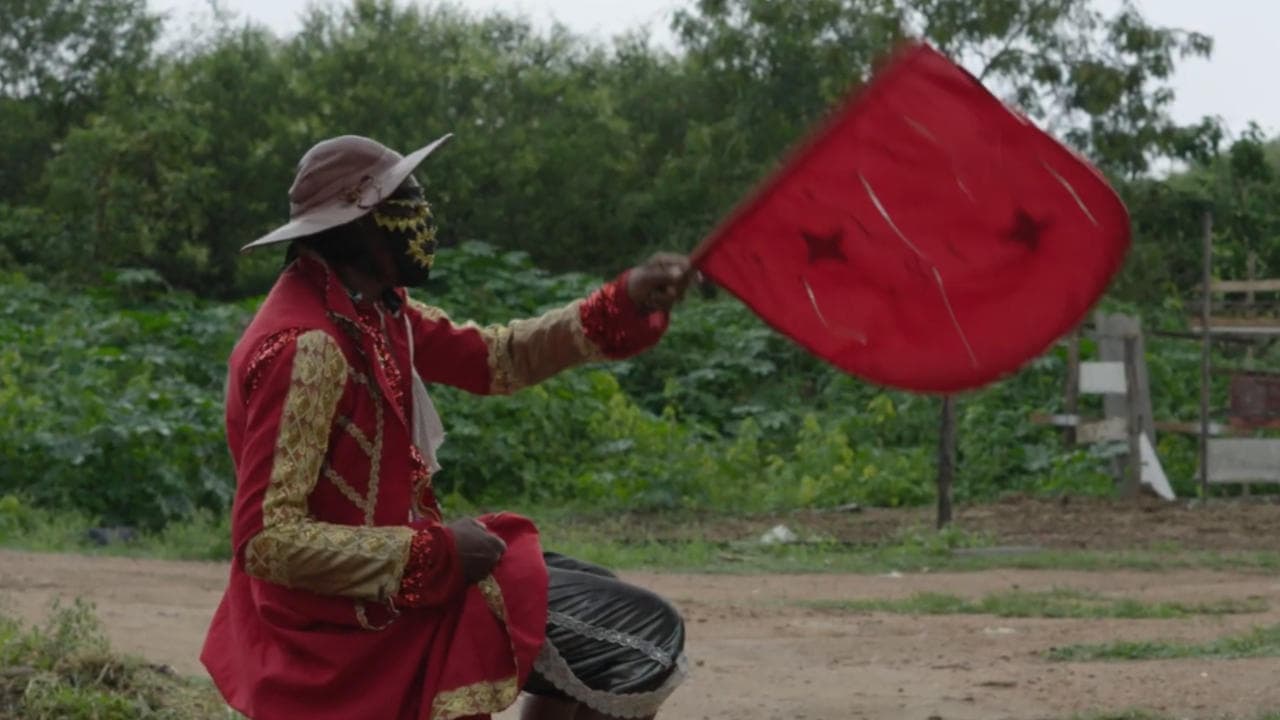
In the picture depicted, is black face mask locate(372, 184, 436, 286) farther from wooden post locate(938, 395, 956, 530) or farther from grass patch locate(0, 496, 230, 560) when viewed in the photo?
wooden post locate(938, 395, 956, 530)

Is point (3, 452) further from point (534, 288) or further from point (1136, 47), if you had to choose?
point (1136, 47)

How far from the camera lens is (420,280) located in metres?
3.99

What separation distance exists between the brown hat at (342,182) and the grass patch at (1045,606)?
244 inches

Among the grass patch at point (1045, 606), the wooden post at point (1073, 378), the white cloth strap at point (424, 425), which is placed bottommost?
the grass patch at point (1045, 606)

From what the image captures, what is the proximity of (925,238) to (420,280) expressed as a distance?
1029 mm

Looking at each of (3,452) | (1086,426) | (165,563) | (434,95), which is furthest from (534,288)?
(165,563)

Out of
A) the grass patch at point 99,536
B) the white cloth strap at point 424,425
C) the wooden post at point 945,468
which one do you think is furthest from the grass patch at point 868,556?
the white cloth strap at point 424,425

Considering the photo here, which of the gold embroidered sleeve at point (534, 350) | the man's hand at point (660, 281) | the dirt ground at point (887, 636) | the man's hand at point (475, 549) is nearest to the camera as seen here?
the man's hand at point (475, 549)

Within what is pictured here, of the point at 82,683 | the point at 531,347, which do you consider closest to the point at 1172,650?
the point at 82,683

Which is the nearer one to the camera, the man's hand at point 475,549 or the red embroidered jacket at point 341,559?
the red embroidered jacket at point 341,559

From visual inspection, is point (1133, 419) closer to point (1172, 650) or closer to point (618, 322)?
point (1172, 650)

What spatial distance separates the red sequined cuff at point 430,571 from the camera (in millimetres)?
3697

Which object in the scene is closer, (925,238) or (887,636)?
(925,238)

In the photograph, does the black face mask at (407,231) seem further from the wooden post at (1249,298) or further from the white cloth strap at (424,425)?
the wooden post at (1249,298)
